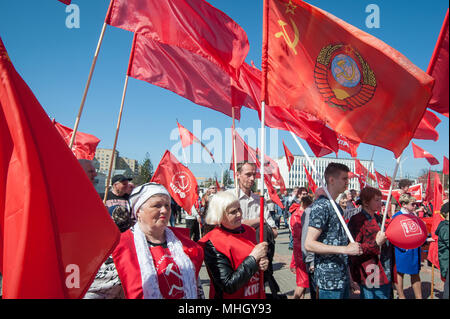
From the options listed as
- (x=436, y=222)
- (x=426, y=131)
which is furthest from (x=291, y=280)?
(x=426, y=131)

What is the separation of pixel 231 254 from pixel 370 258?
2023 millimetres

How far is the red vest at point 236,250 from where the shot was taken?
2518 millimetres

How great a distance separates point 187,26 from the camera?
150 inches

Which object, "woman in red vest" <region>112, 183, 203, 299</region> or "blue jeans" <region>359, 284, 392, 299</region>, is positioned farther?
"blue jeans" <region>359, 284, 392, 299</region>

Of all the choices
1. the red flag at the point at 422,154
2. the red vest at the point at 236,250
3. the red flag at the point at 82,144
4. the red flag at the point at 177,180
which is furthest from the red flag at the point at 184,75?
the red flag at the point at 422,154

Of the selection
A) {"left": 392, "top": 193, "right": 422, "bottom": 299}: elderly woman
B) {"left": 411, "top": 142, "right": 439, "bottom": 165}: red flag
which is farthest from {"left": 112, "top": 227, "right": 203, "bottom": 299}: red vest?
{"left": 411, "top": 142, "right": 439, "bottom": 165}: red flag

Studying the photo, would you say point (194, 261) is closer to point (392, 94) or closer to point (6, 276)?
point (6, 276)

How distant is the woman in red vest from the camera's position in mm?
2098

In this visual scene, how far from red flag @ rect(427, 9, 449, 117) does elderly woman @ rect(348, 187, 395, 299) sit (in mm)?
1367

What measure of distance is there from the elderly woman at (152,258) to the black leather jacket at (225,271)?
129 mm

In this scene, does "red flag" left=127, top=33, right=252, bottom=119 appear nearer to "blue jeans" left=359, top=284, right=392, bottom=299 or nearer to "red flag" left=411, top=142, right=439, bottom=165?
"blue jeans" left=359, top=284, right=392, bottom=299

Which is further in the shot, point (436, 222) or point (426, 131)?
point (436, 222)

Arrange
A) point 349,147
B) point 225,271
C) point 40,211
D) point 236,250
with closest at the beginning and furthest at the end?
point 40,211 → point 225,271 → point 236,250 → point 349,147

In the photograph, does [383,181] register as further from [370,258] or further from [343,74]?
[343,74]
